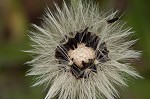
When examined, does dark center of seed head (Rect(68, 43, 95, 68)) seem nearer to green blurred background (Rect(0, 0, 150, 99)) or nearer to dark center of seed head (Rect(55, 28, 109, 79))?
dark center of seed head (Rect(55, 28, 109, 79))

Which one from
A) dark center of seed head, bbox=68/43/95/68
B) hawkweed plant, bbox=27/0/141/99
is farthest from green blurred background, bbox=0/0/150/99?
dark center of seed head, bbox=68/43/95/68

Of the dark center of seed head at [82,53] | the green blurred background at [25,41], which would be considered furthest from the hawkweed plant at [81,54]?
the green blurred background at [25,41]

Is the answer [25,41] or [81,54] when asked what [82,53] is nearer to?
[81,54]

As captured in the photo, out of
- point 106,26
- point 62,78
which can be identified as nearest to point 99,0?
point 106,26

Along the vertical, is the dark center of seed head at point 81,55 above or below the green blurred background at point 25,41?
below

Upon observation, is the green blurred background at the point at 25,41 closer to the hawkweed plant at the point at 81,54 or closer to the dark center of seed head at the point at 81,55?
the hawkweed plant at the point at 81,54

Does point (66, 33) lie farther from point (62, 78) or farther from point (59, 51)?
point (62, 78)

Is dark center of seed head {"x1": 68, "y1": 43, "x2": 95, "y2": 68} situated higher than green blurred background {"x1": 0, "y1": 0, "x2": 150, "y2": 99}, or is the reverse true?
green blurred background {"x1": 0, "y1": 0, "x2": 150, "y2": 99}
